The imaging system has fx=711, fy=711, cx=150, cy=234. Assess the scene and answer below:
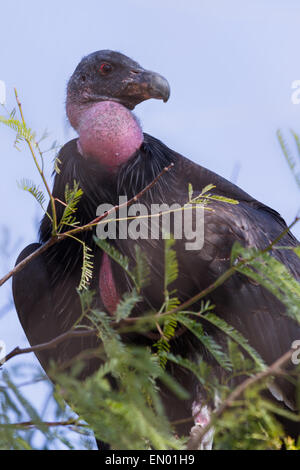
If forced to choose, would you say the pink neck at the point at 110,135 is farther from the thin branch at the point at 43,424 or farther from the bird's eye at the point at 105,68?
the thin branch at the point at 43,424

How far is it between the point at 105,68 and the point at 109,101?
326mm

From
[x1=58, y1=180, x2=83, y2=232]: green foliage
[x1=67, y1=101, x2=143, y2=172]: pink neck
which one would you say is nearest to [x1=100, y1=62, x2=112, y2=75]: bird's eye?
[x1=67, y1=101, x2=143, y2=172]: pink neck

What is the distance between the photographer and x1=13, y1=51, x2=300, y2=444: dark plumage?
4160mm

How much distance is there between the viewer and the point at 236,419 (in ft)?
7.05

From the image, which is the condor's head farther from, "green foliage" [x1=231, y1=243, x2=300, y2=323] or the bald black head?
"green foliage" [x1=231, y1=243, x2=300, y2=323]

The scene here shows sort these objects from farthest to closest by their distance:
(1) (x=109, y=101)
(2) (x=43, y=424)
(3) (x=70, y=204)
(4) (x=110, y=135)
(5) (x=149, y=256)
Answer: (1) (x=109, y=101), (4) (x=110, y=135), (5) (x=149, y=256), (3) (x=70, y=204), (2) (x=43, y=424)

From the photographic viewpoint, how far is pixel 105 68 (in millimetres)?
4930

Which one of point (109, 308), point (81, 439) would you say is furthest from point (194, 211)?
point (81, 439)

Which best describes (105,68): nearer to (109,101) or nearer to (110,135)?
(109,101)

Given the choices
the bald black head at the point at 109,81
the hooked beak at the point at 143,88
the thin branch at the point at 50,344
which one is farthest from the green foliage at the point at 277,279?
the bald black head at the point at 109,81

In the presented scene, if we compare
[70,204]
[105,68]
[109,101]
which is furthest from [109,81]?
[70,204]

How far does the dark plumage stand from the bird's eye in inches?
1.1
